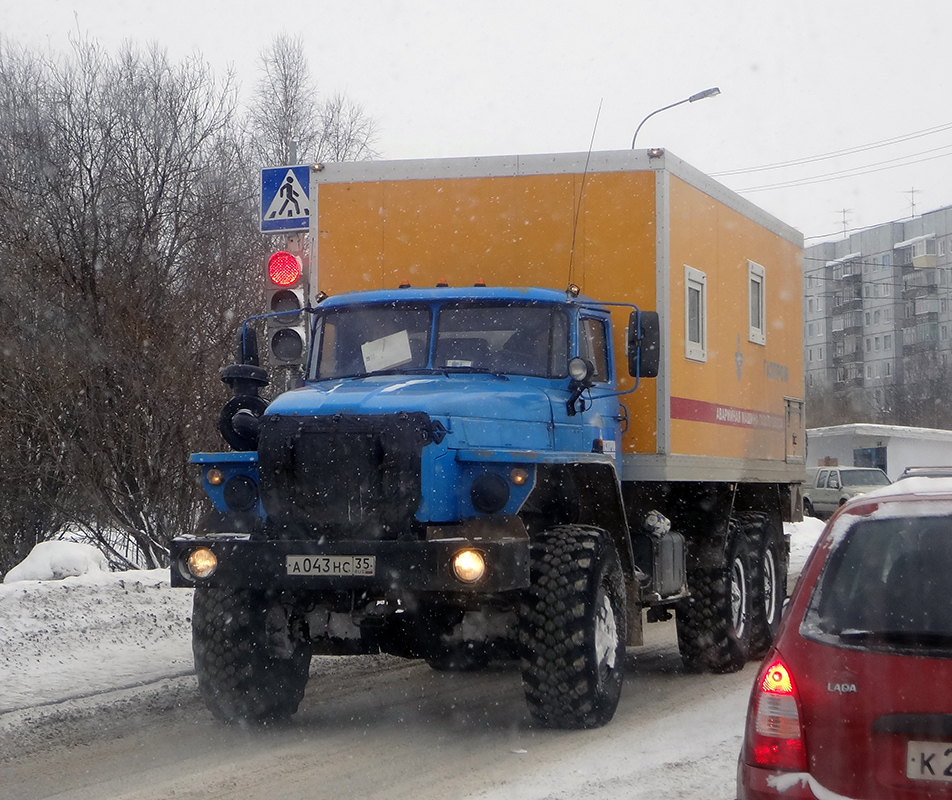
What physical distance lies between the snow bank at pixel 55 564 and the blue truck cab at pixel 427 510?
4.43 meters

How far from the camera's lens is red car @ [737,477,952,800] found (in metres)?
3.82

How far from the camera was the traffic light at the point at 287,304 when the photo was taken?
30.2ft

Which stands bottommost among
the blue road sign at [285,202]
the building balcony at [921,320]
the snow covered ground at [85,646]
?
the snow covered ground at [85,646]

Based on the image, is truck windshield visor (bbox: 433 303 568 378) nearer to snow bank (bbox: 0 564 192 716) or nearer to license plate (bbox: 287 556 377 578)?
license plate (bbox: 287 556 377 578)

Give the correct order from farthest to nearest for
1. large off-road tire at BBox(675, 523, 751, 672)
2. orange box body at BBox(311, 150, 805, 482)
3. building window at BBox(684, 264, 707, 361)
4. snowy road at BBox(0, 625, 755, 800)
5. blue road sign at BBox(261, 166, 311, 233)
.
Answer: blue road sign at BBox(261, 166, 311, 233)
large off-road tire at BBox(675, 523, 751, 672)
building window at BBox(684, 264, 707, 361)
orange box body at BBox(311, 150, 805, 482)
snowy road at BBox(0, 625, 755, 800)

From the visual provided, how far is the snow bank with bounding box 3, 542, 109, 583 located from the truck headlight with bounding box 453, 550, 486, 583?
6.06 m

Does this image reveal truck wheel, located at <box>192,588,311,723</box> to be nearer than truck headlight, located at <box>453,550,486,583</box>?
No

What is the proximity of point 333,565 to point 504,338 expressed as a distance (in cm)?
217

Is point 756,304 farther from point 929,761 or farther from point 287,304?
point 929,761

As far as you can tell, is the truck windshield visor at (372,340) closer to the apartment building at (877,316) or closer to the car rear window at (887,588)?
the car rear window at (887,588)

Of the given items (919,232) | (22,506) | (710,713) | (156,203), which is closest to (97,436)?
(22,506)

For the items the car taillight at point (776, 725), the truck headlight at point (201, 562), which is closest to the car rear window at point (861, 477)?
the truck headlight at point (201, 562)

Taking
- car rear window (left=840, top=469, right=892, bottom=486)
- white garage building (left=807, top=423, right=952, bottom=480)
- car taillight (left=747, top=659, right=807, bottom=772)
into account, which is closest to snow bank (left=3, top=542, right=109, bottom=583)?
car taillight (left=747, top=659, right=807, bottom=772)

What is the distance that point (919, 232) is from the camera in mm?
97312
